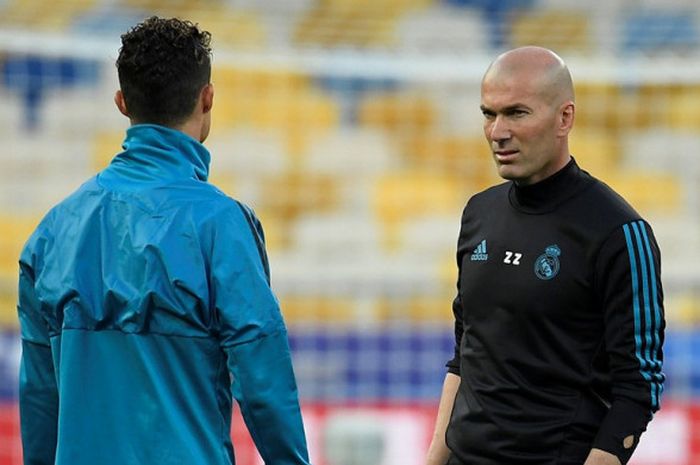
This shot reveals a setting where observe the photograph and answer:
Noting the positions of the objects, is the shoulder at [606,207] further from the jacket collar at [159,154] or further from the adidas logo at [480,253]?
the jacket collar at [159,154]

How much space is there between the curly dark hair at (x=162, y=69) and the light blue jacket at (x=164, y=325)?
5cm

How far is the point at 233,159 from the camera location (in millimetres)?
9406

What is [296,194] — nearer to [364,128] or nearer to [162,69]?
[364,128]

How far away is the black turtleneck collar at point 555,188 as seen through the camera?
297 centimetres

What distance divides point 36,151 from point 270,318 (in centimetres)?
709

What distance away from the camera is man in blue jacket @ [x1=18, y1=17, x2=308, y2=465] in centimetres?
260

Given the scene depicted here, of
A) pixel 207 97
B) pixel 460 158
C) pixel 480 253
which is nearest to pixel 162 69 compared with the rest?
pixel 207 97

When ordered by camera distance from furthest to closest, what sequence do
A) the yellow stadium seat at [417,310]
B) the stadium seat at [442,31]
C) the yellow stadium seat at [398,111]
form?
1. the yellow stadium seat at [398,111]
2. the stadium seat at [442,31]
3. the yellow stadium seat at [417,310]

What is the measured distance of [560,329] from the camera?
2.88m

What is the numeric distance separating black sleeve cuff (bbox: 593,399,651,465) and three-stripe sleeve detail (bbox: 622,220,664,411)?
45 millimetres

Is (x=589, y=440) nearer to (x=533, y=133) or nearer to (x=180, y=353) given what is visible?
(x=533, y=133)

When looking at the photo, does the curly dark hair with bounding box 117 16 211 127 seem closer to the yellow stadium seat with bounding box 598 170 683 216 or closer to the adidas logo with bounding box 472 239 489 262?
the adidas logo with bounding box 472 239 489 262

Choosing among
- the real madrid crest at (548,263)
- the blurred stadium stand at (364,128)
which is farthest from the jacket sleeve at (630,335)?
the blurred stadium stand at (364,128)

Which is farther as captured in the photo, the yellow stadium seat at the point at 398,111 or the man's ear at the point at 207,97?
the yellow stadium seat at the point at 398,111
